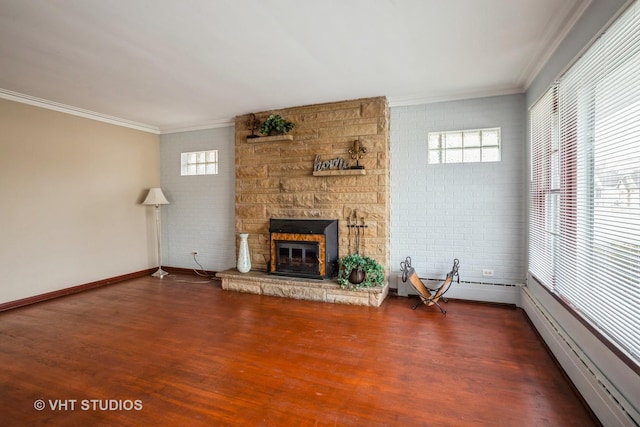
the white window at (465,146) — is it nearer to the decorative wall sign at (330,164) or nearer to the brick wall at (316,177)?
the brick wall at (316,177)

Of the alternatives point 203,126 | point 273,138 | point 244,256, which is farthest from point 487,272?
point 203,126

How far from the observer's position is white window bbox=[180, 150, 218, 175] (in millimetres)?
5664

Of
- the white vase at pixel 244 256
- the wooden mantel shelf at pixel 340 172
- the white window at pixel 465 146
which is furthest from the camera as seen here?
the white vase at pixel 244 256

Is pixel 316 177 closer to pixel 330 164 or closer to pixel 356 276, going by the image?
pixel 330 164

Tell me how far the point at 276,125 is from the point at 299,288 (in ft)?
8.08

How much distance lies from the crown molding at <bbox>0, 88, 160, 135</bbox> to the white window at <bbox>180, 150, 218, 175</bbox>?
0.84m

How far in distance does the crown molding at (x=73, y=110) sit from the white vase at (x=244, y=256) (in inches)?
115

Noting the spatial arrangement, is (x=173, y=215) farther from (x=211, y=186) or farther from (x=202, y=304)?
(x=202, y=304)

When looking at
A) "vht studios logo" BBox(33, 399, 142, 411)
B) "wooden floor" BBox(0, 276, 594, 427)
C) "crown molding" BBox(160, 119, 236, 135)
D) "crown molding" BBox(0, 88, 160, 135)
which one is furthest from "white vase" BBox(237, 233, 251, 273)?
"crown molding" BBox(0, 88, 160, 135)

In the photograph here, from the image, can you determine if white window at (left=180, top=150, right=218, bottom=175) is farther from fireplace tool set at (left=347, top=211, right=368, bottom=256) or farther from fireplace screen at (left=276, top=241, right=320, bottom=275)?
fireplace tool set at (left=347, top=211, right=368, bottom=256)

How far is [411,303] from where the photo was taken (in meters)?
4.09

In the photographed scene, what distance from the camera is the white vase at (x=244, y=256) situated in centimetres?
482

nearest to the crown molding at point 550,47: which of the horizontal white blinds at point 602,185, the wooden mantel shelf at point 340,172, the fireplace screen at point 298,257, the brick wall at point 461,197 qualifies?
the horizontal white blinds at point 602,185

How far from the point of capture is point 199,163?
5.80 meters
